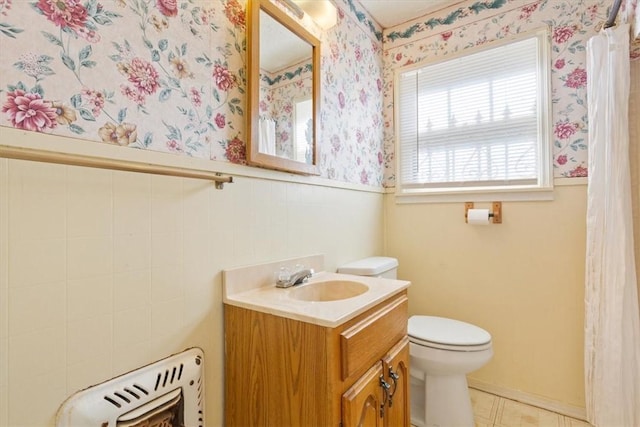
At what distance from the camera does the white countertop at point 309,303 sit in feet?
2.87

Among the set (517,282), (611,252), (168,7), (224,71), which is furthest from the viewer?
(517,282)

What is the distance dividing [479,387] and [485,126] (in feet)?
5.12

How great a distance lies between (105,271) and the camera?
2.59 feet

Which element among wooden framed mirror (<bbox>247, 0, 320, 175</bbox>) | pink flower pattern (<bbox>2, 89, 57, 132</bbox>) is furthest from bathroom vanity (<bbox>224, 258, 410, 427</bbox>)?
pink flower pattern (<bbox>2, 89, 57, 132</bbox>)

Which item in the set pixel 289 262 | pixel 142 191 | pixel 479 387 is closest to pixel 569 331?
pixel 479 387

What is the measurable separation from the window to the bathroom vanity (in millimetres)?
1060

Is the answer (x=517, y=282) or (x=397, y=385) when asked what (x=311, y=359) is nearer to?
(x=397, y=385)

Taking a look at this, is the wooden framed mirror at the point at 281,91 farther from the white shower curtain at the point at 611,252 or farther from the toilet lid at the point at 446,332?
the white shower curtain at the point at 611,252

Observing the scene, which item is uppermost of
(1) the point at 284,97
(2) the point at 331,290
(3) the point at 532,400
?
(1) the point at 284,97

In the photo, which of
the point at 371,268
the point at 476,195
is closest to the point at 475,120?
the point at 476,195

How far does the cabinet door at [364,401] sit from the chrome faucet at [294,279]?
1.38 ft

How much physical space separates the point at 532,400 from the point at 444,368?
74 cm

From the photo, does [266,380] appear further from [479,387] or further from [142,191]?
[479,387]

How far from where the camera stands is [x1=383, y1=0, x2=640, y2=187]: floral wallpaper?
5.13 feet
